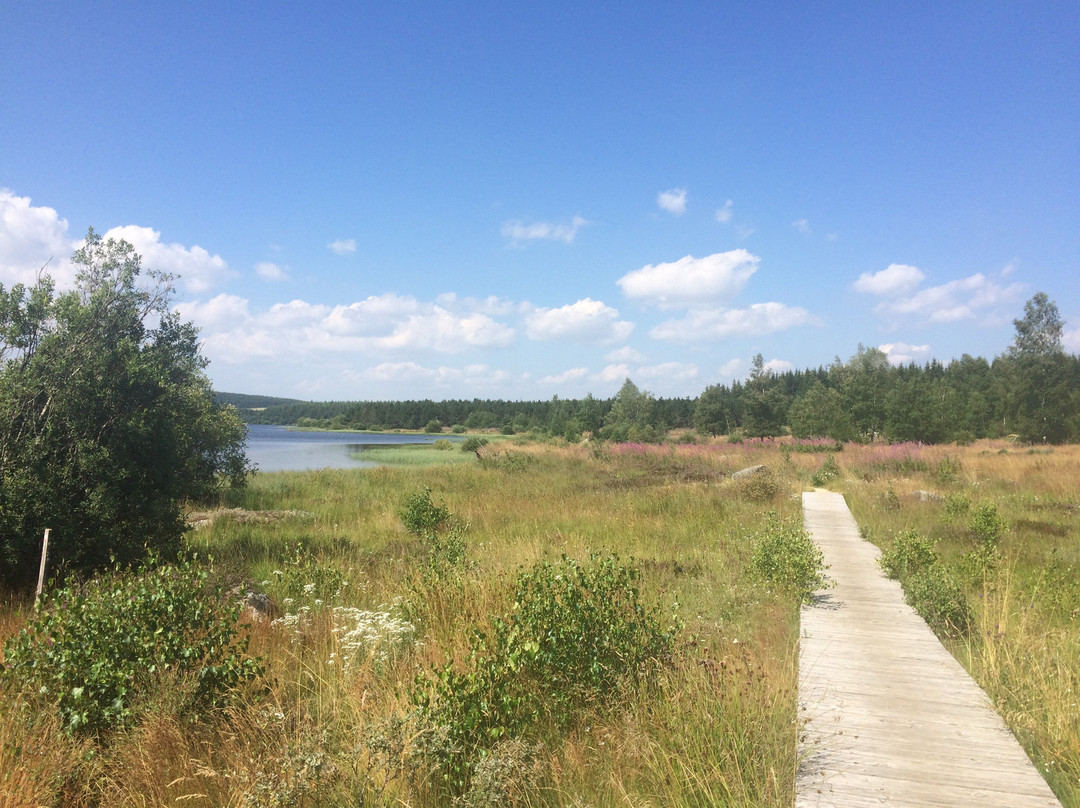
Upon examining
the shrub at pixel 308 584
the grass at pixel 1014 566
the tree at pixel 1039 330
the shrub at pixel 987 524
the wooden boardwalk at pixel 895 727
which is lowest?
the shrub at pixel 308 584

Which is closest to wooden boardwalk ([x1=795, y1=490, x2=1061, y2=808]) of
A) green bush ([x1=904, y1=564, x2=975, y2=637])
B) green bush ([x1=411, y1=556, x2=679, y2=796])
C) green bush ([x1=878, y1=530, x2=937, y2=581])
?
green bush ([x1=904, y1=564, x2=975, y2=637])

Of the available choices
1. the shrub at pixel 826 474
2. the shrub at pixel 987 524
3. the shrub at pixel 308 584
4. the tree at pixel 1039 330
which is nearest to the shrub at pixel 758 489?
the shrub at pixel 826 474

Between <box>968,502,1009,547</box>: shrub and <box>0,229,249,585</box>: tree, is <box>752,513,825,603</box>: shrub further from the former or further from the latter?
<box>0,229,249,585</box>: tree

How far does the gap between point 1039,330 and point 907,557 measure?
51308 mm

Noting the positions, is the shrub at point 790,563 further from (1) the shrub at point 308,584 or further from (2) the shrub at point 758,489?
(2) the shrub at point 758,489

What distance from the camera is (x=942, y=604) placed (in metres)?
6.19

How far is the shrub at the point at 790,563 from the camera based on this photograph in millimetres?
6848

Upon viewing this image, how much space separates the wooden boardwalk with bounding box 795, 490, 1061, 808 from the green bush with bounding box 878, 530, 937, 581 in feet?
5.41

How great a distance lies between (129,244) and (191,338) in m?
2.36

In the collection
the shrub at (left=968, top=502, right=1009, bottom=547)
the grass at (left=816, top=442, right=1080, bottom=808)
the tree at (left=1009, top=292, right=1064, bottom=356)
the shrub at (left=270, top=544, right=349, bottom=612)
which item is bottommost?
the shrub at (left=270, top=544, right=349, bottom=612)

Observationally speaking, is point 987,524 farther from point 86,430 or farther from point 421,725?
point 86,430

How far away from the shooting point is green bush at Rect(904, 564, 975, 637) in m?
6.03

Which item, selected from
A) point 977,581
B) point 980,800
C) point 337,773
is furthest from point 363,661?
point 977,581

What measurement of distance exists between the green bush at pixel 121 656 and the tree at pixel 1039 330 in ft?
188
